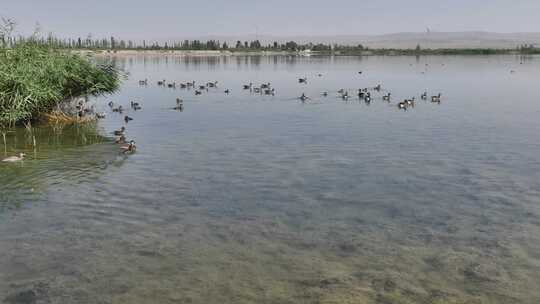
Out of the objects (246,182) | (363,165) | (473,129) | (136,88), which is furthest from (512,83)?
(246,182)

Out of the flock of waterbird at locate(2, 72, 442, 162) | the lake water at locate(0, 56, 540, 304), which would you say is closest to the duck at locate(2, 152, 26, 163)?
the flock of waterbird at locate(2, 72, 442, 162)

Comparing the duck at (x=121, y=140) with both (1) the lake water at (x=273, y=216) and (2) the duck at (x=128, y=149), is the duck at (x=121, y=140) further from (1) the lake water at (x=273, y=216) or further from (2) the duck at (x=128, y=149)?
(2) the duck at (x=128, y=149)

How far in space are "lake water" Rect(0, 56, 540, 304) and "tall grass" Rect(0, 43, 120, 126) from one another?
2.22 meters

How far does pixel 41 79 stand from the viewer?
35125 mm

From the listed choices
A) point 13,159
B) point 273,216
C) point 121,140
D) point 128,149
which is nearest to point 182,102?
point 121,140

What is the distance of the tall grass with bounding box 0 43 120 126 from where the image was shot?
31953 millimetres

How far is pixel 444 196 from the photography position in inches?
844

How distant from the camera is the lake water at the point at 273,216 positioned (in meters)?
13.8

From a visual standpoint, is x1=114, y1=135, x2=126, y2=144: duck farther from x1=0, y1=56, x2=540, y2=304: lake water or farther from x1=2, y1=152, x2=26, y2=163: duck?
x1=2, y1=152, x2=26, y2=163: duck

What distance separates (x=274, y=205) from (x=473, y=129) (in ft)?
76.7

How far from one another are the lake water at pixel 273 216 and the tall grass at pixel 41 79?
222 cm

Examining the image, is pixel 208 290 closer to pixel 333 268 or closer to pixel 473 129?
pixel 333 268

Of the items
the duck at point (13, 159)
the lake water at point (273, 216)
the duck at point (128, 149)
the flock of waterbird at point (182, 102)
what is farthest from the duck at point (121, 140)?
the duck at point (13, 159)

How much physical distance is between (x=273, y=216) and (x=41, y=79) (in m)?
22.9
